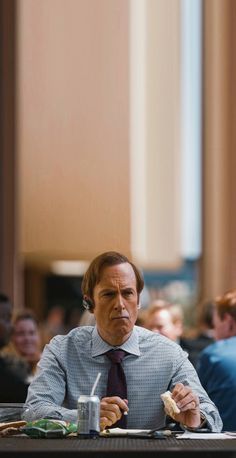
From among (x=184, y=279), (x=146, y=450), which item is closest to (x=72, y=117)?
(x=184, y=279)

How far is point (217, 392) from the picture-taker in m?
6.93

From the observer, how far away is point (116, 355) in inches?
206

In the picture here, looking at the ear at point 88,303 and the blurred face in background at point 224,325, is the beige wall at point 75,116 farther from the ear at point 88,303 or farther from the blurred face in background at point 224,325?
the ear at point 88,303

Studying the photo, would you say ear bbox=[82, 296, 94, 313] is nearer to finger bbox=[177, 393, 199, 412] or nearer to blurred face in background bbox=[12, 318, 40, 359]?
finger bbox=[177, 393, 199, 412]

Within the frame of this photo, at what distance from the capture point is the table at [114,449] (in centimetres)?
408

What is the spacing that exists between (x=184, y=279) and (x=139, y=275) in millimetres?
24153

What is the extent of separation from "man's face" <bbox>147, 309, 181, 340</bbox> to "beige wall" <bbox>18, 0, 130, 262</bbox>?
15967mm

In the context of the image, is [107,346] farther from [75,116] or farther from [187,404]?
[75,116]

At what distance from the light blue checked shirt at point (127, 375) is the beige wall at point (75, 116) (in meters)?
20.3

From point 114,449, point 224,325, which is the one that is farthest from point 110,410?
point 224,325

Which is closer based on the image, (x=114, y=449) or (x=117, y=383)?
(x=114, y=449)

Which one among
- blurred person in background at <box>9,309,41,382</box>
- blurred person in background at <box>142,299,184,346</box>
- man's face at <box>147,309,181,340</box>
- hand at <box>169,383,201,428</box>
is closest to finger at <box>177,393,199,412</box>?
hand at <box>169,383,201,428</box>

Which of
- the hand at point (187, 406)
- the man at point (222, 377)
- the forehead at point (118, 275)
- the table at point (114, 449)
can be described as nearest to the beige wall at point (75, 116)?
the man at point (222, 377)

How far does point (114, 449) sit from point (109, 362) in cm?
113
